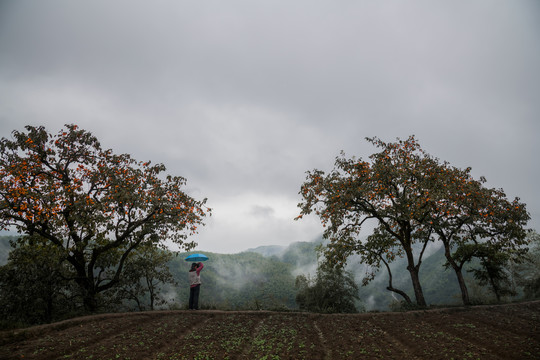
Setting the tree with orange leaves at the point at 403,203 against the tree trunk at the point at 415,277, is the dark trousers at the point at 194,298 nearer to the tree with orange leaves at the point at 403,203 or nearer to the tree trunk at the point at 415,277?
the tree with orange leaves at the point at 403,203

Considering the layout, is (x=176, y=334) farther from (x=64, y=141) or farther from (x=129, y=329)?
(x=64, y=141)

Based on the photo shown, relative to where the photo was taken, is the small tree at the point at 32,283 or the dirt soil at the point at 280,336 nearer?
the dirt soil at the point at 280,336

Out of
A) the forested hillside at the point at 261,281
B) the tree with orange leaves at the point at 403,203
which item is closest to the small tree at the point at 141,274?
the tree with orange leaves at the point at 403,203

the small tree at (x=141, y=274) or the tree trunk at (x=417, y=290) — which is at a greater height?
the small tree at (x=141, y=274)

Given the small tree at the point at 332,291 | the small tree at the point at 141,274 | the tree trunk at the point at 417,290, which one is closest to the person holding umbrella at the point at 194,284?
the small tree at the point at 141,274

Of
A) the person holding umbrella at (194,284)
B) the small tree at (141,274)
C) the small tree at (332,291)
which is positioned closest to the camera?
the person holding umbrella at (194,284)

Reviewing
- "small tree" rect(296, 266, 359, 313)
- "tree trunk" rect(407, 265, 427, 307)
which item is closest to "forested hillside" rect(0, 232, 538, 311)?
"small tree" rect(296, 266, 359, 313)

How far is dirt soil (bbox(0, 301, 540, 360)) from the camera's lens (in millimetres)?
7711

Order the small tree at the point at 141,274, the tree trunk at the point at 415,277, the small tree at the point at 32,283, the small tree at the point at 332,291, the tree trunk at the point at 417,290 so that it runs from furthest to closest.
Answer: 1. the small tree at the point at 332,291
2. the small tree at the point at 141,274
3. the tree trunk at the point at 415,277
4. the tree trunk at the point at 417,290
5. the small tree at the point at 32,283

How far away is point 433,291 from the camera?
88.9 meters

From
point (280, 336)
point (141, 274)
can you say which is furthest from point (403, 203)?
point (141, 274)

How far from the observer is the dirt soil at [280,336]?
7.71 meters

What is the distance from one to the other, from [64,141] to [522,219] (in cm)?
2767

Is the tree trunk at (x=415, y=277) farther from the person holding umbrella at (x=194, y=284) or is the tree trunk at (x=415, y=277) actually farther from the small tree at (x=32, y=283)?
the small tree at (x=32, y=283)
